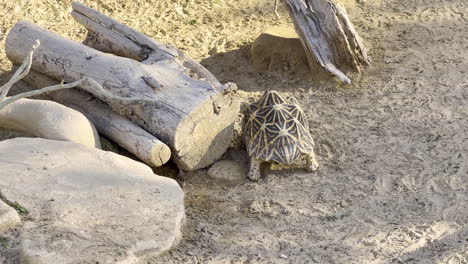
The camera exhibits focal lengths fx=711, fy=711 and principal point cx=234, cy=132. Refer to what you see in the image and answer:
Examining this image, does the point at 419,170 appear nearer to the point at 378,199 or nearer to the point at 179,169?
the point at 378,199

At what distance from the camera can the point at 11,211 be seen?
447 cm

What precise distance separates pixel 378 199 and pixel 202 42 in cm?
326

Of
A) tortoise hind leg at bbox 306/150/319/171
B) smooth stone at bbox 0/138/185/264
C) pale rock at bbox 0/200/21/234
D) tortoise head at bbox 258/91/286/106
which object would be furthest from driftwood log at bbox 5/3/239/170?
pale rock at bbox 0/200/21/234

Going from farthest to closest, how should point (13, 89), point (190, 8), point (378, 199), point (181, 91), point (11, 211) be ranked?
point (190, 8) < point (13, 89) < point (181, 91) < point (378, 199) < point (11, 211)

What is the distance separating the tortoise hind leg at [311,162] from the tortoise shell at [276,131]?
0.05m

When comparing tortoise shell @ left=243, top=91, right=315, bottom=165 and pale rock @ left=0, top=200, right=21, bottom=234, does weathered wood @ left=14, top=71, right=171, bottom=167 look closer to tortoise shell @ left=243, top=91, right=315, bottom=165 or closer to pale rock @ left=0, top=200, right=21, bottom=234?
tortoise shell @ left=243, top=91, right=315, bottom=165

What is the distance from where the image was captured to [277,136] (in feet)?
18.9

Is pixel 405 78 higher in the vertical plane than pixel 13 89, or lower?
higher

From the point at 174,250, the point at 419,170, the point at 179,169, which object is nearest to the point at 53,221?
the point at 174,250

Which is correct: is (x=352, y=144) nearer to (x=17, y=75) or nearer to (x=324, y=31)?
(x=324, y=31)

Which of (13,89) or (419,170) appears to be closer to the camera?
(419,170)

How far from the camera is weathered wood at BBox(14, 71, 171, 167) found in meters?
5.60

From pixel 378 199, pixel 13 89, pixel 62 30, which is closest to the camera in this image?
pixel 378 199

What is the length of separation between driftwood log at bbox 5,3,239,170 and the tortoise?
308mm
